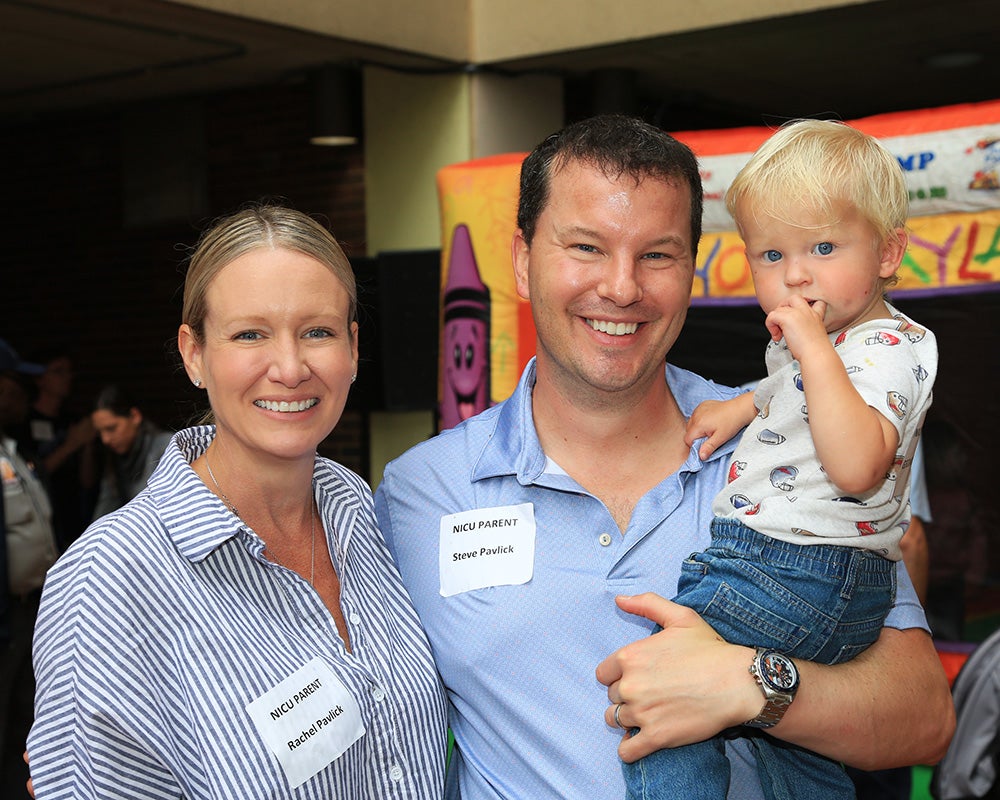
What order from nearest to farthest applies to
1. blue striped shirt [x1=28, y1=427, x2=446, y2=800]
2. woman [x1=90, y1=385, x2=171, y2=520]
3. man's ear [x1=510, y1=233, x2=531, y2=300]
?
blue striped shirt [x1=28, y1=427, x2=446, y2=800] → man's ear [x1=510, y1=233, x2=531, y2=300] → woman [x1=90, y1=385, x2=171, y2=520]

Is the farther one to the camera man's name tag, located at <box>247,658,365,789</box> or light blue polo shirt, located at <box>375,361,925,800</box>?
light blue polo shirt, located at <box>375,361,925,800</box>

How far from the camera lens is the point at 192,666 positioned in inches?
68.1

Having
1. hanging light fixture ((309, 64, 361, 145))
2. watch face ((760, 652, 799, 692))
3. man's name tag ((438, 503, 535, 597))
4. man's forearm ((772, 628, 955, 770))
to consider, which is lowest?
man's forearm ((772, 628, 955, 770))

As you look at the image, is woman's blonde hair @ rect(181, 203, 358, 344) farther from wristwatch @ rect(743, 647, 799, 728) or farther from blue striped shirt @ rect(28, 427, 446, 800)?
wristwatch @ rect(743, 647, 799, 728)

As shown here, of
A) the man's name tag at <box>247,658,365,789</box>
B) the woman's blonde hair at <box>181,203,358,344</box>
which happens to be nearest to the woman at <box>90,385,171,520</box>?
the woman's blonde hair at <box>181,203,358,344</box>

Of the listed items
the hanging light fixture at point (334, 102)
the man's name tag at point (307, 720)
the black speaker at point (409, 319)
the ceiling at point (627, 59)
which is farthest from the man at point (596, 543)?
the hanging light fixture at point (334, 102)

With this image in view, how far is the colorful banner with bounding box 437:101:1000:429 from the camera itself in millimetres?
3973

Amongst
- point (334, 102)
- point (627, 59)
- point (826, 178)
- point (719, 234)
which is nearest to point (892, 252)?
point (826, 178)

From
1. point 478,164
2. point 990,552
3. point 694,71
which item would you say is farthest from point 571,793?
point 694,71

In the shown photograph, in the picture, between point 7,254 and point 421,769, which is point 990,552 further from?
point 7,254

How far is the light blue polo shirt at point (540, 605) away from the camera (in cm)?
192

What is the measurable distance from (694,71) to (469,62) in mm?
1773

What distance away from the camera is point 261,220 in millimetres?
1994

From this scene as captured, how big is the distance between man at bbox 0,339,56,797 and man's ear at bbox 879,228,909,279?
4.36 meters
